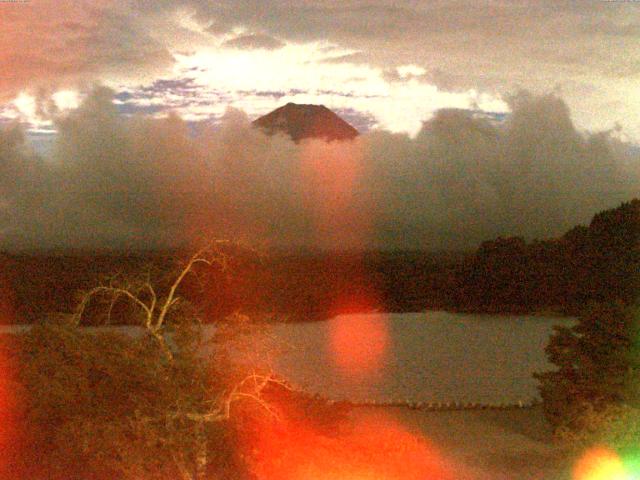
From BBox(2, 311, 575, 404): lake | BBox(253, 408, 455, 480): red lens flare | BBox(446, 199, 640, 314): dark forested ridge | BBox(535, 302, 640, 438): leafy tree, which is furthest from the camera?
BBox(446, 199, 640, 314): dark forested ridge

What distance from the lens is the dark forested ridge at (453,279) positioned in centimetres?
1703

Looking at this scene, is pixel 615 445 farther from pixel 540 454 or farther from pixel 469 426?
pixel 469 426

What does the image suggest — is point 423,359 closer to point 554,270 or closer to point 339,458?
point 339,458

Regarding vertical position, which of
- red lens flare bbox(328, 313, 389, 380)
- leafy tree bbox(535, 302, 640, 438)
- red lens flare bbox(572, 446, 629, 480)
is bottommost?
red lens flare bbox(328, 313, 389, 380)

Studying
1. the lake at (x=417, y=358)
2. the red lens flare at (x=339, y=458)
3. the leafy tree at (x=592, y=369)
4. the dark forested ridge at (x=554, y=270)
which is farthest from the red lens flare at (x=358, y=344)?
the red lens flare at (x=339, y=458)

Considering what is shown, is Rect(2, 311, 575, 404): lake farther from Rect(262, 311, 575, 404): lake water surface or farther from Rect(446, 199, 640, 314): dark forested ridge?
Rect(446, 199, 640, 314): dark forested ridge

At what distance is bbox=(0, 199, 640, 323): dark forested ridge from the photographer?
17.0 meters

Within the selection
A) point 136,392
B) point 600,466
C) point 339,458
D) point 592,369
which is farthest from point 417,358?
point 136,392

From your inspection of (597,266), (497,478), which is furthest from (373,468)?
(597,266)

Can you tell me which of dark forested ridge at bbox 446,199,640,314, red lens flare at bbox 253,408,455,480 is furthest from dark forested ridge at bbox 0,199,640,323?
red lens flare at bbox 253,408,455,480

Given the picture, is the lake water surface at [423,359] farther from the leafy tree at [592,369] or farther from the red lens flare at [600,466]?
the red lens flare at [600,466]

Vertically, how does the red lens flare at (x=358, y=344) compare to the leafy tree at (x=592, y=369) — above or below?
below

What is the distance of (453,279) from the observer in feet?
82.0

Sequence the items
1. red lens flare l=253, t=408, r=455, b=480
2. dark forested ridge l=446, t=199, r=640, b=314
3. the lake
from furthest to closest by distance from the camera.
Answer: dark forested ridge l=446, t=199, r=640, b=314 → the lake → red lens flare l=253, t=408, r=455, b=480
